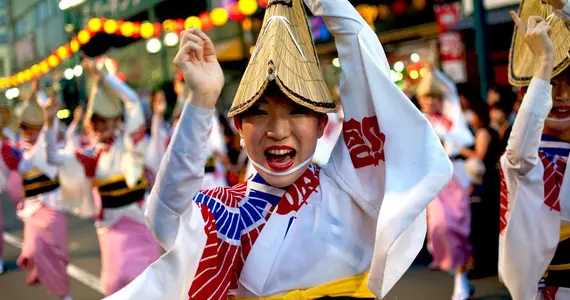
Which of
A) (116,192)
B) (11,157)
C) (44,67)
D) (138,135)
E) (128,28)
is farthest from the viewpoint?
(44,67)

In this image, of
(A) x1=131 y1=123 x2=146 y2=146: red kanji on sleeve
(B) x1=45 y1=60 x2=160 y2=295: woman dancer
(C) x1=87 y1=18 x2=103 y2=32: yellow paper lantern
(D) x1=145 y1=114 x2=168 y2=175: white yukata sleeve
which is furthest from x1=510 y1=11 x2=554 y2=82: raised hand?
(C) x1=87 y1=18 x2=103 y2=32: yellow paper lantern

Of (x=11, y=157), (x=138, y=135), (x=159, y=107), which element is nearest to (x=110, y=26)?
(x=11, y=157)

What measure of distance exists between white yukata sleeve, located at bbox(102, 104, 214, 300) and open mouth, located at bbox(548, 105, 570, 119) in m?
1.80

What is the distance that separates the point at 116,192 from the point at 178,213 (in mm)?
3970

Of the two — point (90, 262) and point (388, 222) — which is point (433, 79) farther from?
point (90, 262)

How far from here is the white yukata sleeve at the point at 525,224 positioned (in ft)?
9.34

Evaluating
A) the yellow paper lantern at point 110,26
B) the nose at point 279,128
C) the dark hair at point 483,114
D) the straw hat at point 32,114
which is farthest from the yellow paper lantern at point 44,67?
the nose at point 279,128

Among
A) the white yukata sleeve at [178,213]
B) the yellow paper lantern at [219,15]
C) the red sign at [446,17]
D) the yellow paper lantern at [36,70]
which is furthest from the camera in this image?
the yellow paper lantern at [36,70]

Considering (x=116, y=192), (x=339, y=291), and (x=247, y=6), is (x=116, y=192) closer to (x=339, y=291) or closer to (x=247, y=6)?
(x=339, y=291)

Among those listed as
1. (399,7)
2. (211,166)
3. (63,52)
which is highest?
(63,52)

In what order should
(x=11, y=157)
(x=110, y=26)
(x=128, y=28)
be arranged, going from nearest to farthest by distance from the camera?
(x=11, y=157), (x=110, y=26), (x=128, y=28)

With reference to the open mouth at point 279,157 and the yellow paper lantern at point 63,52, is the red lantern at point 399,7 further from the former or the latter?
the open mouth at point 279,157

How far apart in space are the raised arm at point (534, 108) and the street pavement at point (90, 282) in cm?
215

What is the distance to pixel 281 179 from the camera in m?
2.37
